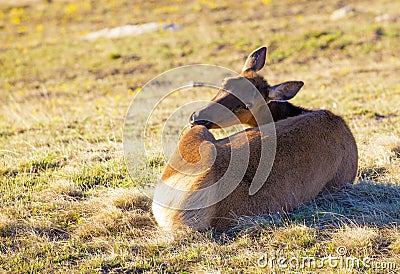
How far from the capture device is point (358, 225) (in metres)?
5.73

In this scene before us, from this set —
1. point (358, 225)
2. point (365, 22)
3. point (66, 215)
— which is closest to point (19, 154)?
point (66, 215)

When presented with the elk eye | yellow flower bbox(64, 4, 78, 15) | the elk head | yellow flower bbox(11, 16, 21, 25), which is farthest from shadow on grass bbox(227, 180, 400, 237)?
yellow flower bbox(64, 4, 78, 15)

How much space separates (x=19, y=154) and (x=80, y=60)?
39.3ft

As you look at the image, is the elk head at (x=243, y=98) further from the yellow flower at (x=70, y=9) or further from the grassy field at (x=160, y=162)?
the yellow flower at (x=70, y=9)

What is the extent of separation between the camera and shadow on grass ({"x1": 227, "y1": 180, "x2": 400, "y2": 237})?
226 inches

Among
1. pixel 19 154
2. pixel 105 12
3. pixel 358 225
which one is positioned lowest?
pixel 358 225

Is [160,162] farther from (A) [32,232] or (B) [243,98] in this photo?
(A) [32,232]

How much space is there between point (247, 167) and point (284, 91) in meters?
1.95

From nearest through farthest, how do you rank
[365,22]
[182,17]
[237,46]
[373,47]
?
[373,47]
[237,46]
[365,22]
[182,17]

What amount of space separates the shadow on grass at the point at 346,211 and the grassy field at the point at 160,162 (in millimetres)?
19

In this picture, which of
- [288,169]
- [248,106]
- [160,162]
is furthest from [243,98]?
[288,169]

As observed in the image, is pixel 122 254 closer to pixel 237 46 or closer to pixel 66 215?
pixel 66 215

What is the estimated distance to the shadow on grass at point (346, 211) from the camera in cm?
573

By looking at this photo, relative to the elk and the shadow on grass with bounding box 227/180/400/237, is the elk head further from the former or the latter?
the shadow on grass with bounding box 227/180/400/237
